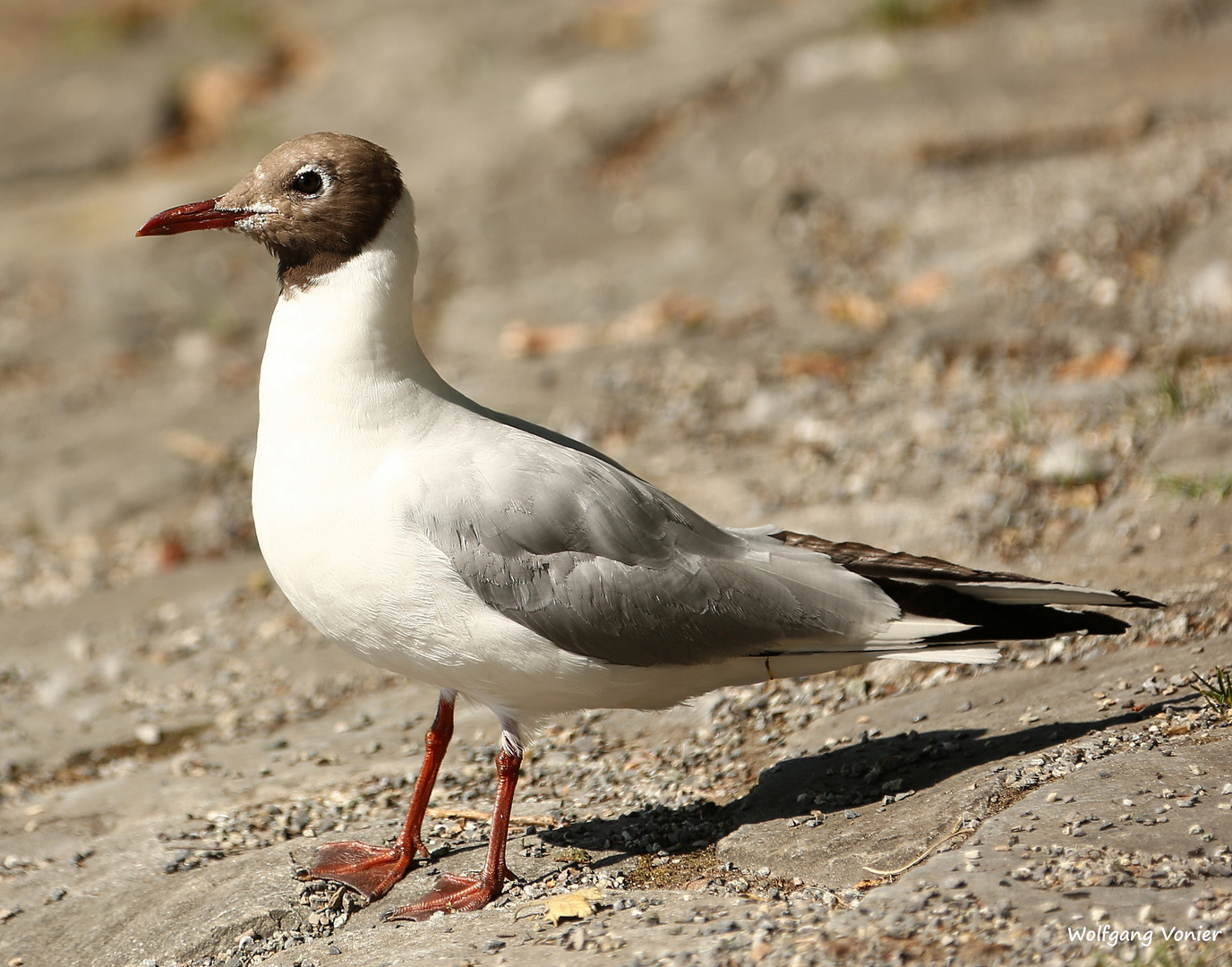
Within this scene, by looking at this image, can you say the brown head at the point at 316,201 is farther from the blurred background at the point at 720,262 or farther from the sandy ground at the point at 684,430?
the blurred background at the point at 720,262

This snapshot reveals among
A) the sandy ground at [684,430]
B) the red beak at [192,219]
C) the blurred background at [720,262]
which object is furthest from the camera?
the blurred background at [720,262]

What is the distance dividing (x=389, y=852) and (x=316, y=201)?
187cm

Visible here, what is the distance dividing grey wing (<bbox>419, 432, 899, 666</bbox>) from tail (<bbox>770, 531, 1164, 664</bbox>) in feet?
0.23

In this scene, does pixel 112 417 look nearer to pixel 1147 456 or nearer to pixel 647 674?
pixel 647 674

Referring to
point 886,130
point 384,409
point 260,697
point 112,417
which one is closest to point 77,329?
point 112,417

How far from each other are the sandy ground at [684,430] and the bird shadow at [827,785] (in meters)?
0.02

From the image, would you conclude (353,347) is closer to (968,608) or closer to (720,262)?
(968,608)

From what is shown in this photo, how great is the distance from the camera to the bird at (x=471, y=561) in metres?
3.50

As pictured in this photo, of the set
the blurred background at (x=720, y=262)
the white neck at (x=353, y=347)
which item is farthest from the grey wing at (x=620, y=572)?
the blurred background at (x=720, y=262)

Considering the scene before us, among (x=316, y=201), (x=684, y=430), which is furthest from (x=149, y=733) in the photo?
(x=684, y=430)

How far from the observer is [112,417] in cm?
782

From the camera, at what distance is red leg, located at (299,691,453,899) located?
3.69 meters

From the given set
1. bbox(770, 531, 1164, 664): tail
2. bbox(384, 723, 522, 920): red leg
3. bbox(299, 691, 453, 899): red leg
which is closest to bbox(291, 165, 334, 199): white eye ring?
bbox(299, 691, 453, 899): red leg

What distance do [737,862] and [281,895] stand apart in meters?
1.26
